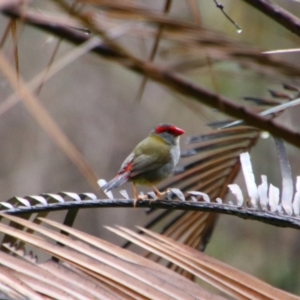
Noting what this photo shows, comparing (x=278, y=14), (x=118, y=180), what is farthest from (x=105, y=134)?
(x=278, y=14)

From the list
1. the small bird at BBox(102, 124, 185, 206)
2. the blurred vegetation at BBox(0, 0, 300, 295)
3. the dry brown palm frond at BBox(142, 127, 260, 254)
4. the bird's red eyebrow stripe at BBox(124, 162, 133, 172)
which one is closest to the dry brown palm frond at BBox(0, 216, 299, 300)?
the dry brown palm frond at BBox(142, 127, 260, 254)

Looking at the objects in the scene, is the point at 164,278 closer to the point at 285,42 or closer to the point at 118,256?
the point at 118,256

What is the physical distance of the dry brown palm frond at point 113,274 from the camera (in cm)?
143

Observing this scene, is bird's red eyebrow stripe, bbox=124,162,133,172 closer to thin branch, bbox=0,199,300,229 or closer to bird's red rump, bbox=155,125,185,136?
bird's red rump, bbox=155,125,185,136

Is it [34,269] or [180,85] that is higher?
[180,85]

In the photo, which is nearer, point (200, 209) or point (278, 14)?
point (200, 209)

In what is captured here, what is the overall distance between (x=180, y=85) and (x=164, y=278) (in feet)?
1.60

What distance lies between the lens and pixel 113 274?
153cm

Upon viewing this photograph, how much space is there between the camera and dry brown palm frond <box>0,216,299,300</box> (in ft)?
4.71

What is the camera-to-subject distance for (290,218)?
1803mm

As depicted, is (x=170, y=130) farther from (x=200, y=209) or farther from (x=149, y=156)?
(x=200, y=209)

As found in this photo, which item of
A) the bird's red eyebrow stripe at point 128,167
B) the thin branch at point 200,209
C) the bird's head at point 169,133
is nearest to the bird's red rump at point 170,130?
the bird's head at point 169,133

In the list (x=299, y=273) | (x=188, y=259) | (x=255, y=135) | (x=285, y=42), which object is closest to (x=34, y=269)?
(x=188, y=259)

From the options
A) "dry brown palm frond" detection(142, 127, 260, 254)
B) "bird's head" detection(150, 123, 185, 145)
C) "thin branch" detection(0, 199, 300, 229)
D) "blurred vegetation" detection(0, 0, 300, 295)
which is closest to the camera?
"thin branch" detection(0, 199, 300, 229)
